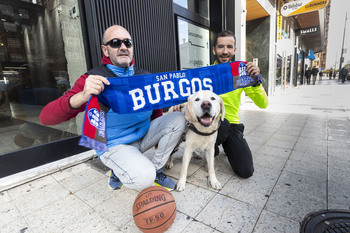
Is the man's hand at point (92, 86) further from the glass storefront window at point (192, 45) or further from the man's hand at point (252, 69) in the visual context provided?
the glass storefront window at point (192, 45)

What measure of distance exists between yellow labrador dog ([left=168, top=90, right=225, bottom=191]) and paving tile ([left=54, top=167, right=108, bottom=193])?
134 centimetres

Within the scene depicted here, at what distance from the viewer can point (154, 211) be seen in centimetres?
157

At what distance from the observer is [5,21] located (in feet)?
9.75

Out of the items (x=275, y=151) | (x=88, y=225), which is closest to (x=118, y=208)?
(x=88, y=225)

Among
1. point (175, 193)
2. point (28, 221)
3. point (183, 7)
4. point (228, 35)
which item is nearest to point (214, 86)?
point (228, 35)

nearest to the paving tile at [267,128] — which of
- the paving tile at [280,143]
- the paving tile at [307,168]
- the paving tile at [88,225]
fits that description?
the paving tile at [280,143]

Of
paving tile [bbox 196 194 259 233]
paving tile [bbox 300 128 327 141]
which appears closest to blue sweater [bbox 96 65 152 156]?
paving tile [bbox 196 194 259 233]

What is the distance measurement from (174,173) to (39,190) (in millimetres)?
1938

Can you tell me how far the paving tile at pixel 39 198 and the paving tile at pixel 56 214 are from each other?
10 cm

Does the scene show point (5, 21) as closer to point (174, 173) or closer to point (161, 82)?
point (161, 82)

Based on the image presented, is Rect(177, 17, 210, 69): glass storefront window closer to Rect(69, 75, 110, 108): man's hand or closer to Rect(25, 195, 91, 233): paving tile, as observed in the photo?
Rect(69, 75, 110, 108): man's hand

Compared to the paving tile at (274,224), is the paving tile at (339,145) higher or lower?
higher

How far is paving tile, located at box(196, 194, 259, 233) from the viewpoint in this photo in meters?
1.70

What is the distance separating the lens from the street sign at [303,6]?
871 centimetres
